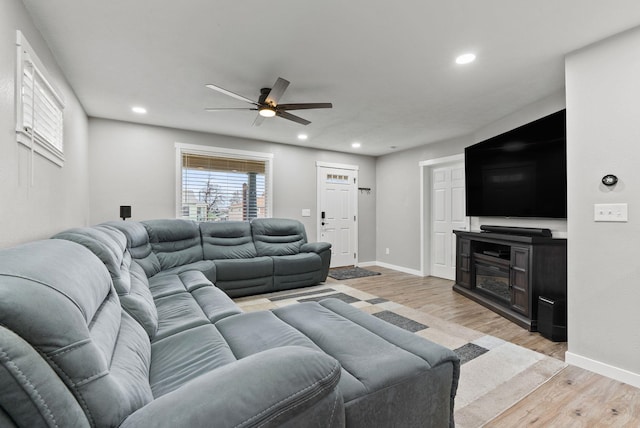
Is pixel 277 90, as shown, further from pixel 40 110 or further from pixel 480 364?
pixel 480 364

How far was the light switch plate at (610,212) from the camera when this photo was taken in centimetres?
204

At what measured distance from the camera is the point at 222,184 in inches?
196

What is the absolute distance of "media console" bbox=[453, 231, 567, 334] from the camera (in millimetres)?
2906

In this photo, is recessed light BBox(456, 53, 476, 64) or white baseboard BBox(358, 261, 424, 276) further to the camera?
white baseboard BBox(358, 261, 424, 276)

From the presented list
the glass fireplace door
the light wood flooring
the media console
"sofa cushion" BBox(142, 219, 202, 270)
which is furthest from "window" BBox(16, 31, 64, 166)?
→ the glass fireplace door

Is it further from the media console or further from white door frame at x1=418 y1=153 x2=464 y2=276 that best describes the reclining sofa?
the media console

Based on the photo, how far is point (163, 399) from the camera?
2.42ft

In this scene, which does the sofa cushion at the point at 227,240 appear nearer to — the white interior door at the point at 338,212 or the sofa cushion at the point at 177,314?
the white interior door at the point at 338,212

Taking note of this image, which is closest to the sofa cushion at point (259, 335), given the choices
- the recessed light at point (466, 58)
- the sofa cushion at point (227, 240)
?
the recessed light at point (466, 58)

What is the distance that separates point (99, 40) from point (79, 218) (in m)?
2.13

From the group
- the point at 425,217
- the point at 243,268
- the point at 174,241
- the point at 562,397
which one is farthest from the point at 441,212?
the point at 174,241

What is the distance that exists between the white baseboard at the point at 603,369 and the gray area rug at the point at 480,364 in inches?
3.2

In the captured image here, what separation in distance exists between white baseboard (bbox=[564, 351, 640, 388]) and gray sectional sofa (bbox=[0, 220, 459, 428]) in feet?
5.25

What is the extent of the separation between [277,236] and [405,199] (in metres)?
2.70
